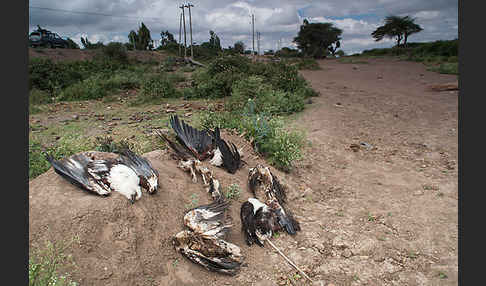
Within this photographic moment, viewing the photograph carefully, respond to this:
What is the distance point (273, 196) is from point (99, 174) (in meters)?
1.89

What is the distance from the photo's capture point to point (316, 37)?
119ft

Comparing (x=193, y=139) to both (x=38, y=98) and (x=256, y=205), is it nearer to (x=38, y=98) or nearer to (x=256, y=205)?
(x=256, y=205)

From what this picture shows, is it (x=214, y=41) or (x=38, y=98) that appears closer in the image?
(x=38, y=98)

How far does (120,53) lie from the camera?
822 inches

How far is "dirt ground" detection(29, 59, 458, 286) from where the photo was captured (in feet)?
7.30

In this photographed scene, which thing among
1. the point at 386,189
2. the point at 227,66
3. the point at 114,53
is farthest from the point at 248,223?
the point at 114,53

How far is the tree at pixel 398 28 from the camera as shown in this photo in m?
31.4

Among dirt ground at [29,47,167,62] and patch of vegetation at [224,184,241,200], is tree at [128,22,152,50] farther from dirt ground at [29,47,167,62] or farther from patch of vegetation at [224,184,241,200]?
patch of vegetation at [224,184,241,200]

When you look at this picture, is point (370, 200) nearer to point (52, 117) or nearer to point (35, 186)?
point (35, 186)

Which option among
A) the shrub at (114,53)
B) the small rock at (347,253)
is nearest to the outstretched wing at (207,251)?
the small rock at (347,253)

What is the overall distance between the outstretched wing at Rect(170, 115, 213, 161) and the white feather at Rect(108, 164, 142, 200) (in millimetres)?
1168

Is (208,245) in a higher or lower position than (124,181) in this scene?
lower

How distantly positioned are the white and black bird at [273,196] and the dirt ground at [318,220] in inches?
4.5

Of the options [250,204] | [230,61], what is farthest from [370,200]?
[230,61]
